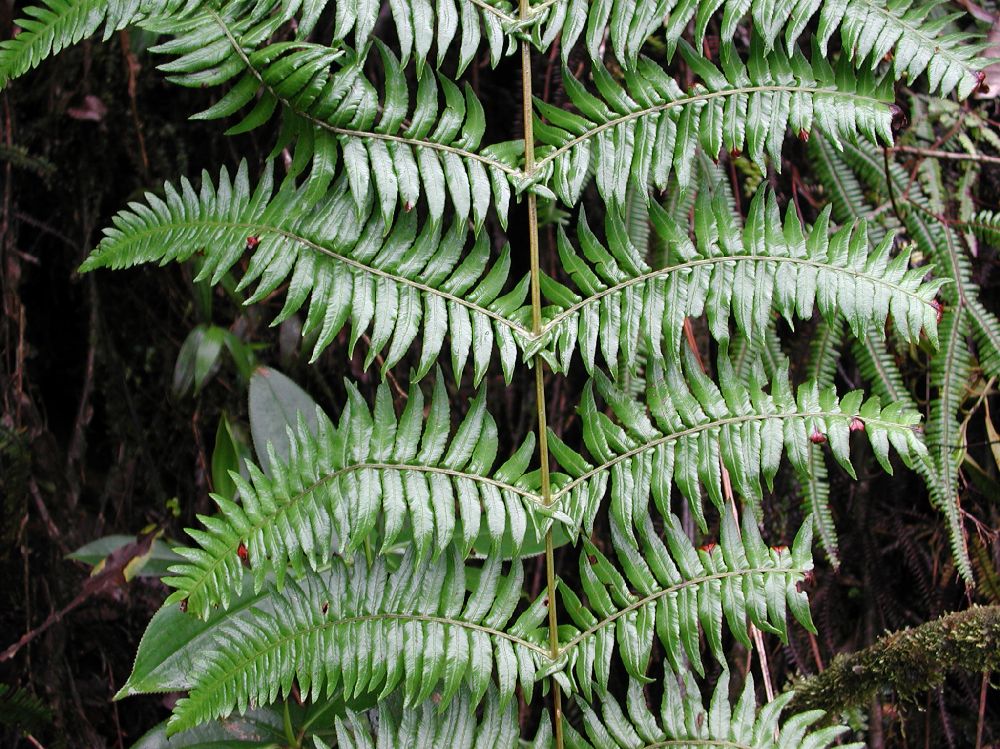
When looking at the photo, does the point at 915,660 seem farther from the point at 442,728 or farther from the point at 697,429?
the point at 442,728

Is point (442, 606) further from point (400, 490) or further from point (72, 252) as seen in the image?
point (72, 252)

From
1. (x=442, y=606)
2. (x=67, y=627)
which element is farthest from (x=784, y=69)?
(x=67, y=627)

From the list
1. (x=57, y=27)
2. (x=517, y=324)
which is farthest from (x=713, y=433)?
(x=57, y=27)

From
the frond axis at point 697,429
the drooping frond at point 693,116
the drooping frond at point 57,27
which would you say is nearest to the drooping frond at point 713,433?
the frond axis at point 697,429

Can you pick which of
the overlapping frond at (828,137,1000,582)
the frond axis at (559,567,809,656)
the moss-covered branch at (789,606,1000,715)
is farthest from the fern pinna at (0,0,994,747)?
the overlapping frond at (828,137,1000,582)

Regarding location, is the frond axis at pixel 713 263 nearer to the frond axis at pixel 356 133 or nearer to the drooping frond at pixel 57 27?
the frond axis at pixel 356 133

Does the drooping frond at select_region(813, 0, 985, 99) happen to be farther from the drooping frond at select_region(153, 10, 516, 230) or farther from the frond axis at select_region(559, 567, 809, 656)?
the frond axis at select_region(559, 567, 809, 656)

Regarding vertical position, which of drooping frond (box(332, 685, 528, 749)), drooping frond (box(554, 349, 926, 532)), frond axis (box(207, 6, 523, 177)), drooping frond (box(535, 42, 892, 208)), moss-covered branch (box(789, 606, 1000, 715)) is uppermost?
drooping frond (box(535, 42, 892, 208))
